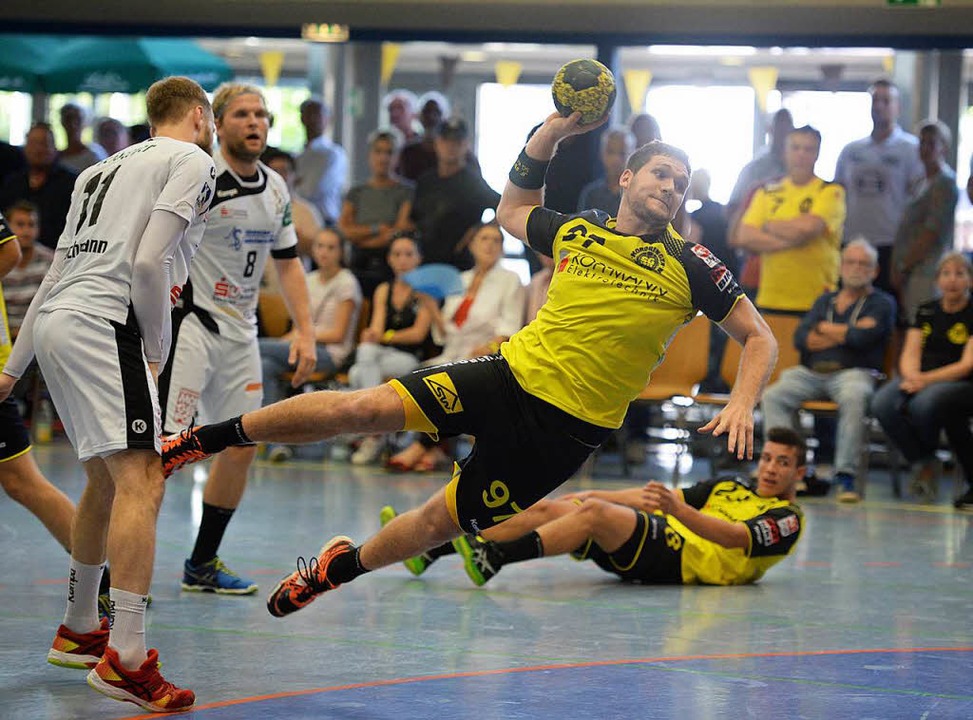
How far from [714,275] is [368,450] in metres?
6.61

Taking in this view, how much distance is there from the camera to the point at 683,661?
16.9ft

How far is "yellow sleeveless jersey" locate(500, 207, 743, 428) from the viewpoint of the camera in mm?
4871

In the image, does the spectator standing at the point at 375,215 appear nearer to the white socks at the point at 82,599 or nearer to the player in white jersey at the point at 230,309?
the player in white jersey at the point at 230,309

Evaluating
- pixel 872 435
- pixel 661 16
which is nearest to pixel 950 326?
pixel 872 435

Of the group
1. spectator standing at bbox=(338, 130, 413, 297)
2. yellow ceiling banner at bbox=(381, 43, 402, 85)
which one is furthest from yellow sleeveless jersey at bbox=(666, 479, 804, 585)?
yellow ceiling banner at bbox=(381, 43, 402, 85)

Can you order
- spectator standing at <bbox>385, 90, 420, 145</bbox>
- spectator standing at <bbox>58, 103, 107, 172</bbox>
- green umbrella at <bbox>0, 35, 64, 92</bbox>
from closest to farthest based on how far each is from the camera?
spectator standing at <bbox>58, 103, 107, 172</bbox> < spectator standing at <bbox>385, 90, 420, 145</bbox> < green umbrella at <bbox>0, 35, 64, 92</bbox>

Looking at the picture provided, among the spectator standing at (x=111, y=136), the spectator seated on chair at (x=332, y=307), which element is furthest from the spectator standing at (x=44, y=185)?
the spectator seated on chair at (x=332, y=307)

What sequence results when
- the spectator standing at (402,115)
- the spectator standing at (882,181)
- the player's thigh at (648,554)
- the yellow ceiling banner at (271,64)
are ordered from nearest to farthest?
1. the player's thigh at (648,554)
2. the spectator standing at (882,181)
3. the spectator standing at (402,115)
4. the yellow ceiling banner at (271,64)

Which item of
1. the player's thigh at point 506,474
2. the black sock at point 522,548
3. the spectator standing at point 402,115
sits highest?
the spectator standing at point 402,115

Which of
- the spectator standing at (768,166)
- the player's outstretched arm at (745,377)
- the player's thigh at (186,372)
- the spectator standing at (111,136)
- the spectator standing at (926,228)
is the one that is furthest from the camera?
the spectator standing at (111,136)

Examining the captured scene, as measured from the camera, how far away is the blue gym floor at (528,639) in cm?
453

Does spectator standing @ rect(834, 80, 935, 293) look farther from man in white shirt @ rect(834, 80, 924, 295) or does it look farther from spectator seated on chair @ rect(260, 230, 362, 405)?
spectator seated on chair @ rect(260, 230, 362, 405)

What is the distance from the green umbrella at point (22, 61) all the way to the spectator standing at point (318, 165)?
11.2 feet

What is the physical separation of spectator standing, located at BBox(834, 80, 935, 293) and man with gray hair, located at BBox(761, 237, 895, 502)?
4.37 feet
